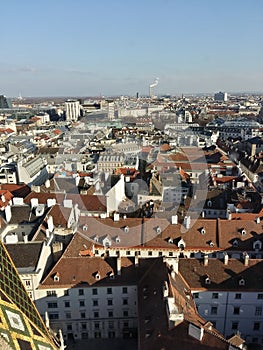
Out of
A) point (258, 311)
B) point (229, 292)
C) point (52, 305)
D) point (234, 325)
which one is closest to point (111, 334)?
point (52, 305)

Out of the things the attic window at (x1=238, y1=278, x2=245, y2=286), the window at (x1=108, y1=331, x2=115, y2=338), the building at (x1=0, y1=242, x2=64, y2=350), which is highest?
the building at (x1=0, y1=242, x2=64, y2=350)

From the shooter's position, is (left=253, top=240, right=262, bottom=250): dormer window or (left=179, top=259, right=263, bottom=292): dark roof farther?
(left=253, top=240, right=262, bottom=250): dormer window

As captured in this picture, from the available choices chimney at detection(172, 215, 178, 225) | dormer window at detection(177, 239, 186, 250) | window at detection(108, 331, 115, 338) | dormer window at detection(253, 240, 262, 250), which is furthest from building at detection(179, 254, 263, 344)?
window at detection(108, 331, 115, 338)

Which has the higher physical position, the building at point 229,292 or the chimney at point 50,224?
the chimney at point 50,224

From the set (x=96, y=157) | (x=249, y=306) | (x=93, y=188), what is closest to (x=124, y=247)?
(x=249, y=306)

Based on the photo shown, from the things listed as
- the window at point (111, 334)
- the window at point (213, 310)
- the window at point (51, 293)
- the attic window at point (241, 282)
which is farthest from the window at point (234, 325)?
the window at point (51, 293)

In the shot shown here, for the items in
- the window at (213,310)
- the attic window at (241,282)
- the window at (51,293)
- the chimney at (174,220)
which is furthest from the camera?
the chimney at (174,220)

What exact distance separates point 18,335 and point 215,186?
197 ft

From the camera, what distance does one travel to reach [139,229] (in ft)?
157

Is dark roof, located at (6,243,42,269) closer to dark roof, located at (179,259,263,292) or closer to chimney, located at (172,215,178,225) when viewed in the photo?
dark roof, located at (179,259,263,292)

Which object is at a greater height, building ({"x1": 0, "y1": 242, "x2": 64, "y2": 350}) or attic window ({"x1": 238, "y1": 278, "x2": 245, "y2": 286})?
building ({"x1": 0, "y1": 242, "x2": 64, "y2": 350})

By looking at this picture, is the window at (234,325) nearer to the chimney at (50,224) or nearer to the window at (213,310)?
the window at (213,310)

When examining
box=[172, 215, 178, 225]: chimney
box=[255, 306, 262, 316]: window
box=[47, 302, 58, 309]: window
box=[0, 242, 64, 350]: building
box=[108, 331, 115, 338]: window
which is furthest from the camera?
box=[172, 215, 178, 225]: chimney

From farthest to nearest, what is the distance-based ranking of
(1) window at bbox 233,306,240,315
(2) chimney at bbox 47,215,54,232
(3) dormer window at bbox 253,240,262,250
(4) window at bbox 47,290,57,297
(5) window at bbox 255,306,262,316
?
(3) dormer window at bbox 253,240,262,250
(2) chimney at bbox 47,215,54,232
(4) window at bbox 47,290,57,297
(1) window at bbox 233,306,240,315
(5) window at bbox 255,306,262,316
